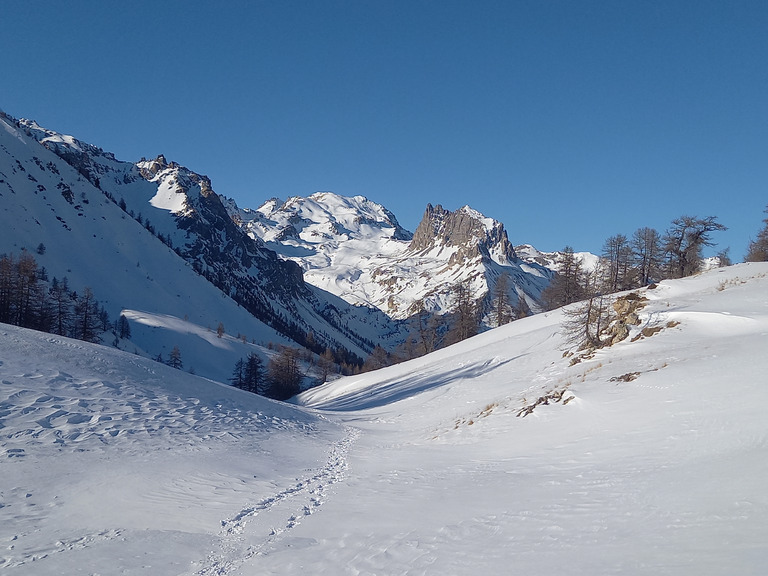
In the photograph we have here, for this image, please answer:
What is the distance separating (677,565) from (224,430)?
17.3m

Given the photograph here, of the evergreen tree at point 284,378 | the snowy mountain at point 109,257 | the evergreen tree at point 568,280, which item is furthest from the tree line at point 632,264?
the snowy mountain at point 109,257

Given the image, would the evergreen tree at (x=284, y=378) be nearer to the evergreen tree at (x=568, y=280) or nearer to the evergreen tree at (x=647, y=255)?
the evergreen tree at (x=568, y=280)

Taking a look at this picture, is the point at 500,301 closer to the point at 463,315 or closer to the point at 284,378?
the point at 463,315

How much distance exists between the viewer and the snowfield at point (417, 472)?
6.93 m

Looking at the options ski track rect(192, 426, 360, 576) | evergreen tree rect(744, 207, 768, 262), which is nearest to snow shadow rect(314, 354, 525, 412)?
ski track rect(192, 426, 360, 576)

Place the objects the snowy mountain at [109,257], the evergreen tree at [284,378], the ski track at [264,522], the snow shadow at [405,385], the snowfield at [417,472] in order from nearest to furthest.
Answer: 1. the snowfield at [417,472]
2. the ski track at [264,522]
3. the snow shadow at [405,385]
4. the evergreen tree at [284,378]
5. the snowy mountain at [109,257]

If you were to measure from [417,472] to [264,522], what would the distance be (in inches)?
216

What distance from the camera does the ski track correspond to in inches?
308

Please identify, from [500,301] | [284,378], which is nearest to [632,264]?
[500,301]

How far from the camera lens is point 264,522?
9.59 meters

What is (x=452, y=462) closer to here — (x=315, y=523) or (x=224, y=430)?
(x=315, y=523)

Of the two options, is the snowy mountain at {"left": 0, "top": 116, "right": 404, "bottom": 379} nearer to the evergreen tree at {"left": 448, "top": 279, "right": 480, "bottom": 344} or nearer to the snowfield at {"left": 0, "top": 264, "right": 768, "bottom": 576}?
the evergreen tree at {"left": 448, "top": 279, "right": 480, "bottom": 344}

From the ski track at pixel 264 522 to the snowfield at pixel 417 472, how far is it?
6 centimetres

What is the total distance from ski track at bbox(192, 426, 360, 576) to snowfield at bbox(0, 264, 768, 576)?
0.19 ft
